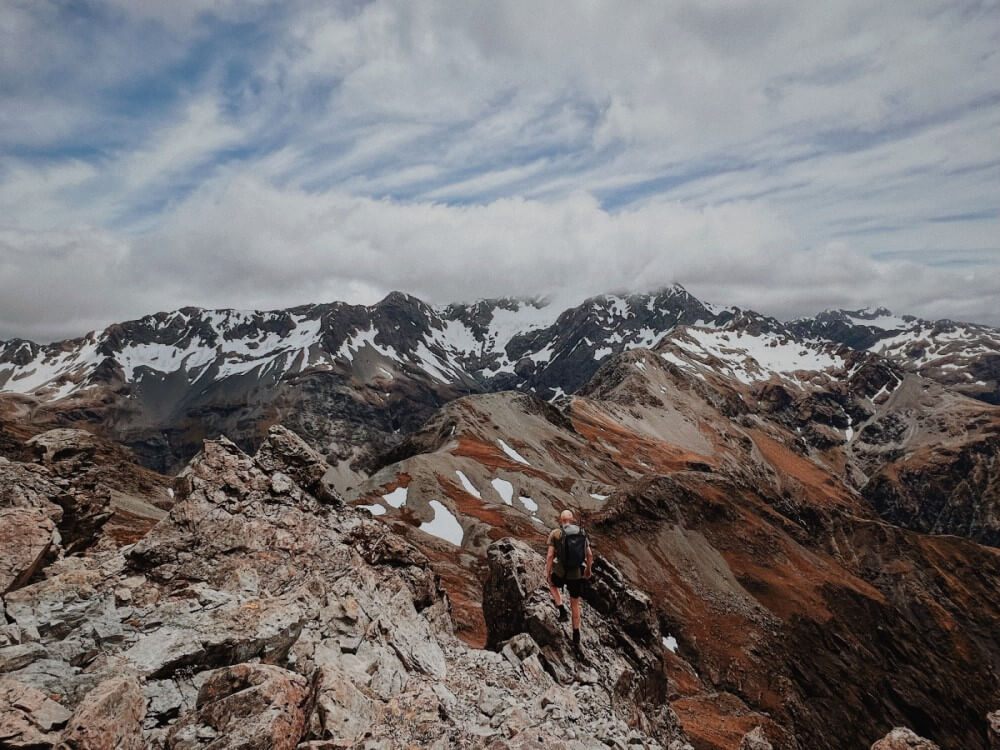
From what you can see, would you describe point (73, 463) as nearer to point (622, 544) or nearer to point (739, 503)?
point (622, 544)

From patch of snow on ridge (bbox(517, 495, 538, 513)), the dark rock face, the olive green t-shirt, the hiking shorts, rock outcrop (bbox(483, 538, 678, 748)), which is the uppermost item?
the olive green t-shirt

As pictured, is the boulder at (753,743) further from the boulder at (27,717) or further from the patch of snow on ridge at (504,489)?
the patch of snow on ridge at (504,489)

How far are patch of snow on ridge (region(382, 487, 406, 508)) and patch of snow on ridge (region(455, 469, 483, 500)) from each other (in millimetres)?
10715

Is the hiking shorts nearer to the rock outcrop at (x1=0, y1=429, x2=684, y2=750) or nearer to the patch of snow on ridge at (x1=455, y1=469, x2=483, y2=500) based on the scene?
the rock outcrop at (x1=0, y1=429, x2=684, y2=750)

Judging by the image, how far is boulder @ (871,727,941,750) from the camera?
963 inches

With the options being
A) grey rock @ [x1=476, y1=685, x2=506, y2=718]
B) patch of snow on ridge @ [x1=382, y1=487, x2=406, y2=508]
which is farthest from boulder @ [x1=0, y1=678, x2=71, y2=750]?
patch of snow on ridge @ [x1=382, y1=487, x2=406, y2=508]

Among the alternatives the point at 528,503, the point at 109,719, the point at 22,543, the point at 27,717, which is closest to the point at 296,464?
the point at 22,543

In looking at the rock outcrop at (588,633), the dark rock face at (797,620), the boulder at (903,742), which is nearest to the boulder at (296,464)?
the rock outcrop at (588,633)

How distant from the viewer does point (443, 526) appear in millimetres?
72562

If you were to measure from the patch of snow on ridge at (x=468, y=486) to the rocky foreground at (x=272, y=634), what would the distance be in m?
58.6

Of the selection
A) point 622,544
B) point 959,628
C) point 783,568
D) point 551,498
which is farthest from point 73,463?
point 959,628

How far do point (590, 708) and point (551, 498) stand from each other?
7461 centimetres

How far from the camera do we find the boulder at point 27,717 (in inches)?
383

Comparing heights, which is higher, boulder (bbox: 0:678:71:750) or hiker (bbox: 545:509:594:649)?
boulder (bbox: 0:678:71:750)
